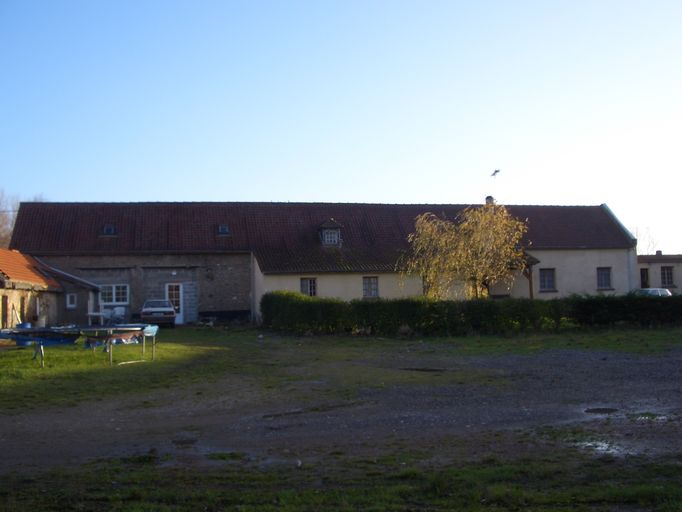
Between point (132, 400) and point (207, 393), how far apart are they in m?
1.44

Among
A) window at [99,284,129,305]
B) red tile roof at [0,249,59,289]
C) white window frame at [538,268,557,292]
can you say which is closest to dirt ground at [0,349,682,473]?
red tile roof at [0,249,59,289]

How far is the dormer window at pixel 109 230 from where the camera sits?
41.2 metres

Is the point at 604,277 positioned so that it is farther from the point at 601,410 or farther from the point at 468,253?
the point at 601,410

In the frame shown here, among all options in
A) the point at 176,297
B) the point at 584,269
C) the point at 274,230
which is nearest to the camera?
the point at 176,297

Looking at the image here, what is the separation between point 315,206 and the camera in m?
46.3

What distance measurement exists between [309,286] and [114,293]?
1039 centimetres

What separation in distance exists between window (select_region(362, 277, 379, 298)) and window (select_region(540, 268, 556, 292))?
9.66m

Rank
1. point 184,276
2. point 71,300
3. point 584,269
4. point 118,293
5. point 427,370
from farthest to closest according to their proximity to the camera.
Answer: point 584,269 → point 184,276 → point 118,293 → point 71,300 → point 427,370

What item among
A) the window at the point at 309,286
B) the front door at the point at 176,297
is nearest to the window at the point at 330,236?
the window at the point at 309,286

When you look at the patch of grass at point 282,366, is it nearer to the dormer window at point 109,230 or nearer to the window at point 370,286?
the window at point 370,286

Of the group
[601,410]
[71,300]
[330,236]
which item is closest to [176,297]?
[71,300]

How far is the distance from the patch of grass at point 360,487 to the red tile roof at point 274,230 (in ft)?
102

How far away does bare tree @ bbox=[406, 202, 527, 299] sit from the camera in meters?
34.8

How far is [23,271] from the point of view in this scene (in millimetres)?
31828
